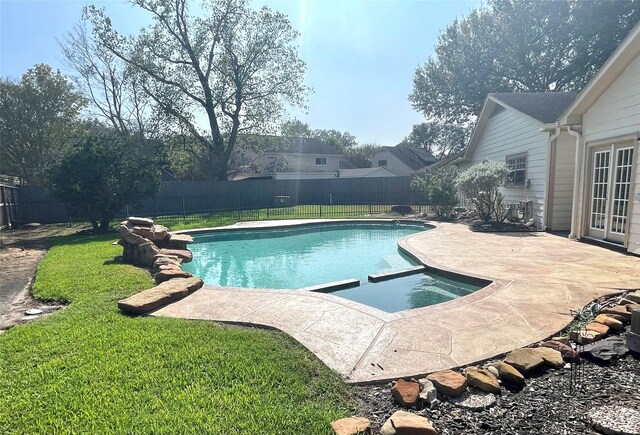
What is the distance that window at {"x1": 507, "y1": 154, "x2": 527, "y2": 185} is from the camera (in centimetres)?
1180

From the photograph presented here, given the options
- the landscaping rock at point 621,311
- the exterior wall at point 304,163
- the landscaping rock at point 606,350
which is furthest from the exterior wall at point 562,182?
the exterior wall at point 304,163

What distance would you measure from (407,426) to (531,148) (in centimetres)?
1166

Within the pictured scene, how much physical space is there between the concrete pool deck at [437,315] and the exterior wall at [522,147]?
15.0ft

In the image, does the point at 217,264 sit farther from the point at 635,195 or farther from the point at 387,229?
the point at 635,195

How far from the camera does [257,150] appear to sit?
25.3 meters

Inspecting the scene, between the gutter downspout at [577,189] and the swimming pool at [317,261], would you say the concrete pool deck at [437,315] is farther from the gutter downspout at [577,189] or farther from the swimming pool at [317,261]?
the gutter downspout at [577,189]

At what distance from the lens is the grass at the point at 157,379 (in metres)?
2.14

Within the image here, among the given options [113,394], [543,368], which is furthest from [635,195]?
[113,394]

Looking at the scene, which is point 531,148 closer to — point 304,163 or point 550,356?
point 550,356

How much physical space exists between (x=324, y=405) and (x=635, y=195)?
769 centimetres

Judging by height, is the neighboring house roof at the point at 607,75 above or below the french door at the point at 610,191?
above

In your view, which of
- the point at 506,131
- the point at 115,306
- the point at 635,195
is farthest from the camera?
the point at 506,131

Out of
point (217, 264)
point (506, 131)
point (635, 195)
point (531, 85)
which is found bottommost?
point (217, 264)

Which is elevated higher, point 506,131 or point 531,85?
point 531,85
